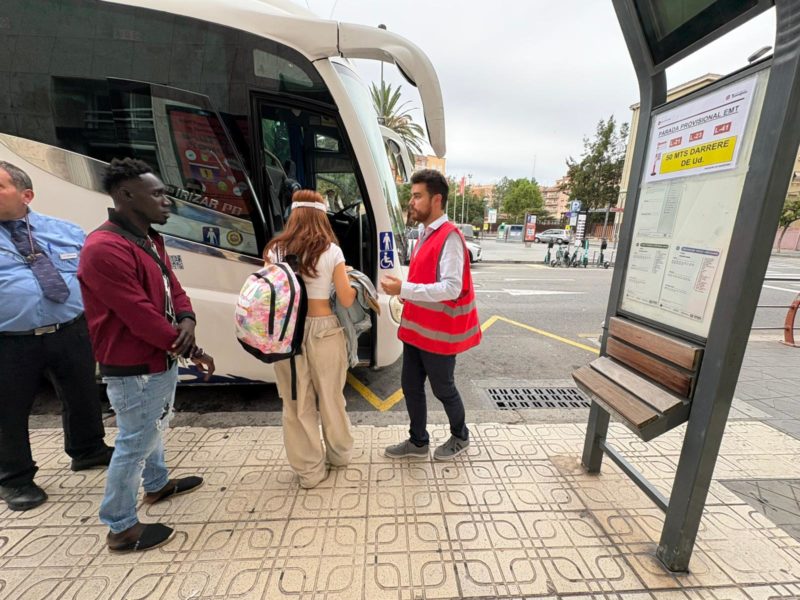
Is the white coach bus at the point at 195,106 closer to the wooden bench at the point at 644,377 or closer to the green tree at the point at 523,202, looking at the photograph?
the wooden bench at the point at 644,377

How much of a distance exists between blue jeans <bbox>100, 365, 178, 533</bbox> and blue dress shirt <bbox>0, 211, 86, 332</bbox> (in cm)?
79

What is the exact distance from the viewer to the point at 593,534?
216 centimetres

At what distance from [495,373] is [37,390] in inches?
168

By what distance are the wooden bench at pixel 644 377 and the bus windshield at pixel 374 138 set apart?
7.05 feet

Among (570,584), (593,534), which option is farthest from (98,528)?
(593,534)

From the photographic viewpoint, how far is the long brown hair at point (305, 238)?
2.19 m

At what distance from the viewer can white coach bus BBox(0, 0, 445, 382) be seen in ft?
9.38

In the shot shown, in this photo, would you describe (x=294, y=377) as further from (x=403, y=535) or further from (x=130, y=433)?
(x=403, y=535)

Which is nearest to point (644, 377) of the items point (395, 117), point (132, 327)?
point (132, 327)

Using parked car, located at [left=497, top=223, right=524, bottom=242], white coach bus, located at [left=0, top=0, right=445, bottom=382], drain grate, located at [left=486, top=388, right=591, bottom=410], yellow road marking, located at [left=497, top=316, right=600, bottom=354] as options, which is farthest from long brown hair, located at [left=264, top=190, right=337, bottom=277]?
parked car, located at [left=497, top=223, right=524, bottom=242]

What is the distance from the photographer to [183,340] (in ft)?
6.24

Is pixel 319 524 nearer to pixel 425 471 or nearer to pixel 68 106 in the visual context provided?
pixel 425 471

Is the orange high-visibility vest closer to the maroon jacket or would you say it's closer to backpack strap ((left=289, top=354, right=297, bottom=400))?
backpack strap ((left=289, top=354, right=297, bottom=400))

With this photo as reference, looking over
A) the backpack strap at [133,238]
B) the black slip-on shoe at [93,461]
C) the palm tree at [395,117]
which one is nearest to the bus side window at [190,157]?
the backpack strap at [133,238]
